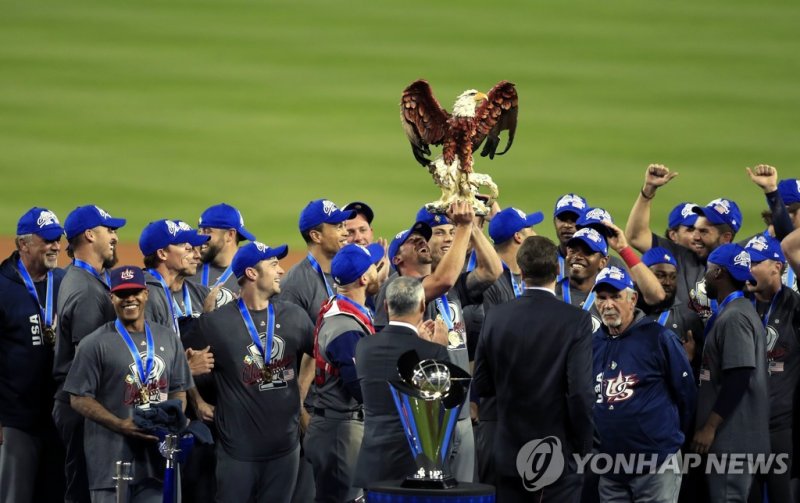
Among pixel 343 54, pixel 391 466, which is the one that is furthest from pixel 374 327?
pixel 343 54

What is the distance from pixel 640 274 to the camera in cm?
631

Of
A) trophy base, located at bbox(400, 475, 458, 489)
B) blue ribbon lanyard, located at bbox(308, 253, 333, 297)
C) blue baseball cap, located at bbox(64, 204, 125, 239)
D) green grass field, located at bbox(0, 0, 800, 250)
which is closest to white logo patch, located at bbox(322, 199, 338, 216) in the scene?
blue ribbon lanyard, located at bbox(308, 253, 333, 297)

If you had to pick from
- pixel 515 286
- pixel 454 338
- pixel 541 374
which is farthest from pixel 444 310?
pixel 541 374

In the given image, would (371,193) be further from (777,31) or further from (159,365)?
(159,365)

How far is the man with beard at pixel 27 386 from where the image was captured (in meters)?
6.60

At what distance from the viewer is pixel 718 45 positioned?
1472 centimetres

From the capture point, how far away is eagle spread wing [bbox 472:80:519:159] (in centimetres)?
597

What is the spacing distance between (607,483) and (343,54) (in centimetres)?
977

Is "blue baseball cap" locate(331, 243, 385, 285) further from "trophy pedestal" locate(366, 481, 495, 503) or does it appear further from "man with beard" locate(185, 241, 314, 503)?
"trophy pedestal" locate(366, 481, 495, 503)

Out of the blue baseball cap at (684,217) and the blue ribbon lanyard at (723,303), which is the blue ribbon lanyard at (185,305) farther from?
the blue baseball cap at (684,217)

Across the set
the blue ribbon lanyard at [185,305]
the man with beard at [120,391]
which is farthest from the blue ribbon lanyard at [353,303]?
the blue ribbon lanyard at [185,305]

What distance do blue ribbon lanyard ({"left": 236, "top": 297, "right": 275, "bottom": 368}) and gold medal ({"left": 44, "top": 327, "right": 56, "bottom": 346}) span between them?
1072mm

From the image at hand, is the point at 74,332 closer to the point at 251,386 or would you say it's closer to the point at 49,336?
the point at 49,336

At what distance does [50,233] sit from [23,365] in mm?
730
